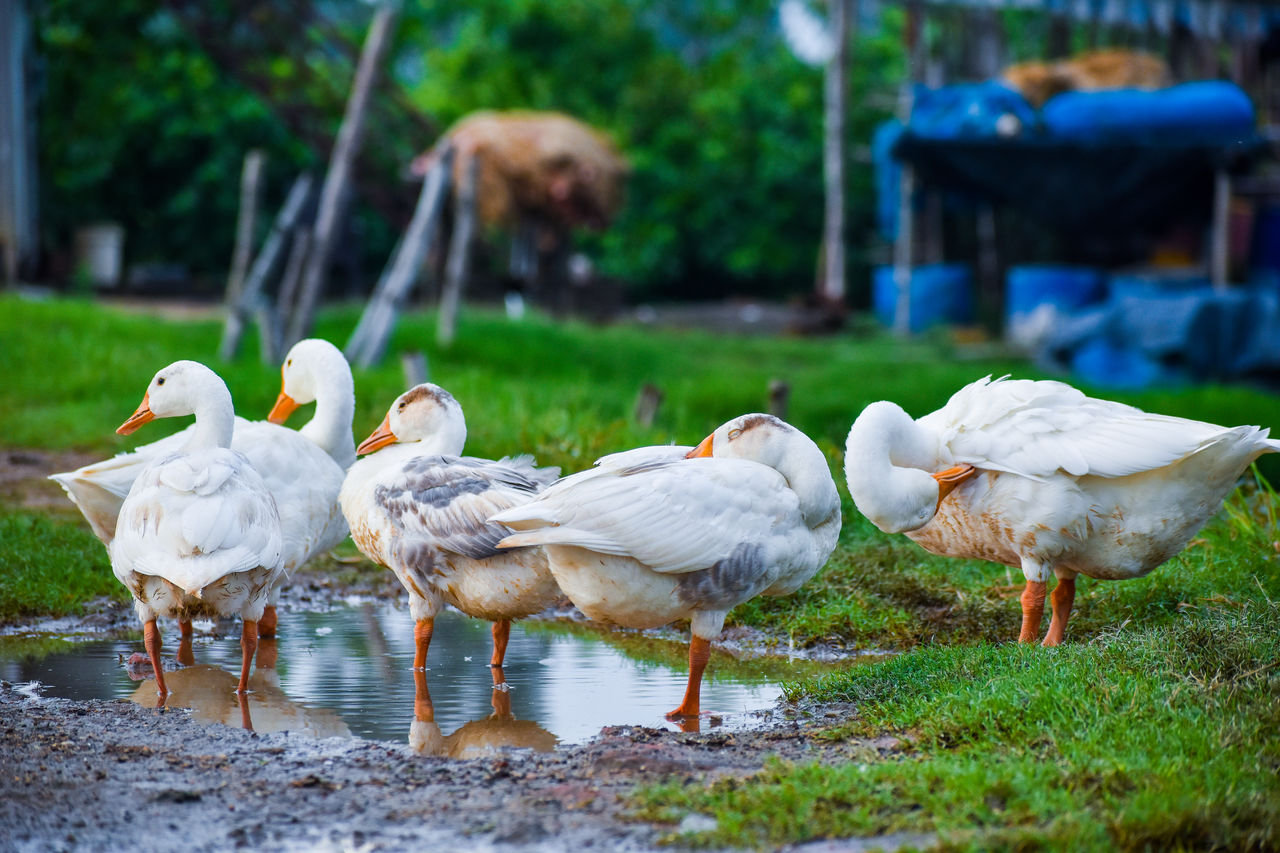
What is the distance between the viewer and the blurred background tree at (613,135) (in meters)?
19.7

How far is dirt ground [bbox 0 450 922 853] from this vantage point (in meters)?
3.38

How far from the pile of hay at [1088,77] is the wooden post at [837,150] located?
3.18m

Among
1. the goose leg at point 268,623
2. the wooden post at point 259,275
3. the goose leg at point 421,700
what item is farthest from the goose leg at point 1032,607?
the wooden post at point 259,275

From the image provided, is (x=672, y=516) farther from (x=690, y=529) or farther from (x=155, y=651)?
(x=155, y=651)

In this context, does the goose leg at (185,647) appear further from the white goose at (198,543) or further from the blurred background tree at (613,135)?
the blurred background tree at (613,135)

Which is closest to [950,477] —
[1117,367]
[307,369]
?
[307,369]

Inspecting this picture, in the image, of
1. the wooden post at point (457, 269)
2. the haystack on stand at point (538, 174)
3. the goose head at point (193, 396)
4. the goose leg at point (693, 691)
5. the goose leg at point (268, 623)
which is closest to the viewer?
the goose leg at point (693, 691)

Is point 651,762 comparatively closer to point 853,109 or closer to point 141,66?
point 141,66

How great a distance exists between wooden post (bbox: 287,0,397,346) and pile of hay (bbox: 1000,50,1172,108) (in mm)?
7483

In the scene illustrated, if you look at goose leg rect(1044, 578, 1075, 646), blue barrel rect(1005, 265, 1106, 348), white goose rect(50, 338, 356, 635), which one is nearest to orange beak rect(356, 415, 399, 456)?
white goose rect(50, 338, 356, 635)

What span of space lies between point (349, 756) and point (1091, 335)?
36.5ft

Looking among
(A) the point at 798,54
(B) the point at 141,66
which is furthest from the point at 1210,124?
(B) the point at 141,66

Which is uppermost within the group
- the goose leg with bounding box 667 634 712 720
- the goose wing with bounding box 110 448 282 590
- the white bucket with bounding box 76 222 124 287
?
the white bucket with bounding box 76 222 124 287

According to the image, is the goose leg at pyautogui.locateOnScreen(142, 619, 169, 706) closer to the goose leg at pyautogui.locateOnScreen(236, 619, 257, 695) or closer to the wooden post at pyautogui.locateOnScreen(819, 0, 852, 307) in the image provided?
the goose leg at pyautogui.locateOnScreen(236, 619, 257, 695)
